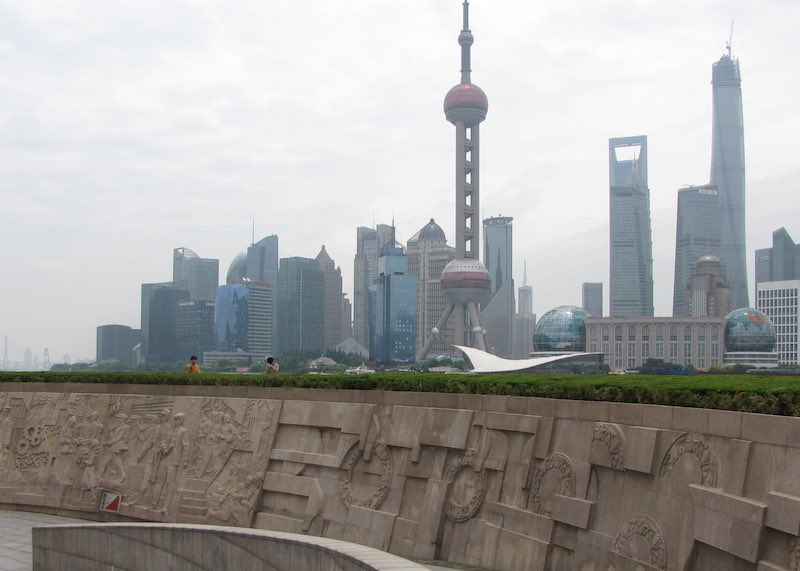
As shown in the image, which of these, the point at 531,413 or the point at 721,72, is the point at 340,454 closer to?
the point at 531,413

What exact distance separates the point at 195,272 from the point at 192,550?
551ft

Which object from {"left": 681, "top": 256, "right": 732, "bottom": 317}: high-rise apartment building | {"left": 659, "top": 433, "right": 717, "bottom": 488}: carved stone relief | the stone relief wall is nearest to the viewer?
the stone relief wall

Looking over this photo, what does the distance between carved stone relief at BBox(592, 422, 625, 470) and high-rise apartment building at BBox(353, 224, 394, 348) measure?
501ft

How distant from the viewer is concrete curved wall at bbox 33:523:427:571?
8023 millimetres

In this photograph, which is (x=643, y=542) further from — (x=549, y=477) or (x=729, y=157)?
(x=729, y=157)

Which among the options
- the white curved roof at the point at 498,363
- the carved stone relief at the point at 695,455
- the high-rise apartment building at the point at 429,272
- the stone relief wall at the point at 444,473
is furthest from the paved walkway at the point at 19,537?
the high-rise apartment building at the point at 429,272

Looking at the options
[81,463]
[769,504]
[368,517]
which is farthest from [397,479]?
[81,463]

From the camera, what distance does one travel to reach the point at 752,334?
78.0 m

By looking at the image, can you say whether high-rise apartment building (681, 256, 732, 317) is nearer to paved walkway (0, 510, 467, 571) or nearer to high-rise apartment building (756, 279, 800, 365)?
high-rise apartment building (756, 279, 800, 365)

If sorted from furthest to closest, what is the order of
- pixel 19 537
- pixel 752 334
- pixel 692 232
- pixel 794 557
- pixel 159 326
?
pixel 692 232
pixel 159 326
pixel 752 334
pixel 19 537
pixel 794 557

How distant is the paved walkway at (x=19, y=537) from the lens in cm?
1238

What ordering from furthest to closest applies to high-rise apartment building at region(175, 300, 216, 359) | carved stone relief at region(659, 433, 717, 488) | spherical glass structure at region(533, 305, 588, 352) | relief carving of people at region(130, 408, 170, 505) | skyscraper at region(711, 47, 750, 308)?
skyscraper at region(711, 47, 750, 308)
high-rise apartment building at region(175, 300, 216, 359)
spherical glass structure at region(533, 305, 588, 352)
relief carving of people at region(130, 408, 170, 505)
carved stone relief at region(659, 433, 717, 488)

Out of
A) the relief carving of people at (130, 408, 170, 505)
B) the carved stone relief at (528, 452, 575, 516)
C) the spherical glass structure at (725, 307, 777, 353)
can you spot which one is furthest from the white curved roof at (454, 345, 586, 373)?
the spherical glass structure at (725, 307, 777, 353)

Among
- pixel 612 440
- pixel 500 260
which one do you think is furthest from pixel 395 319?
pixel 612 440
